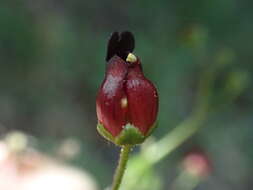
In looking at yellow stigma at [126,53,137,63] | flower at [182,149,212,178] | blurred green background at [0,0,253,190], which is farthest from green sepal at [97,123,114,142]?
blurred green background at [0,0,253,190]

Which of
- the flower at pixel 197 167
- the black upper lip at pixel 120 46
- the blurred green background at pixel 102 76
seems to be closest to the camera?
the black upper lip at pixel 120 46

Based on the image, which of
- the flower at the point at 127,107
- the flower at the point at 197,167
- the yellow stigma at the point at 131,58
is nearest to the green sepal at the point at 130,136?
the flower at the point at 127,107

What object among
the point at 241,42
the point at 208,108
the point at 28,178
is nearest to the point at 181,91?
the point at 241,42

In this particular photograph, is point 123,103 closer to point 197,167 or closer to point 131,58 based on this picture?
point 131,58

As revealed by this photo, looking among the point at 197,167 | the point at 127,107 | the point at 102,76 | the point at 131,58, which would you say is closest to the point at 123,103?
the point at 127,107

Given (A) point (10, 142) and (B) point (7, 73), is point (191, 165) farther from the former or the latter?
(B) point (7, 73)

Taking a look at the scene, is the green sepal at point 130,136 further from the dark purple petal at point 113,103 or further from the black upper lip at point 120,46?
the black upper lip at point 120,46
